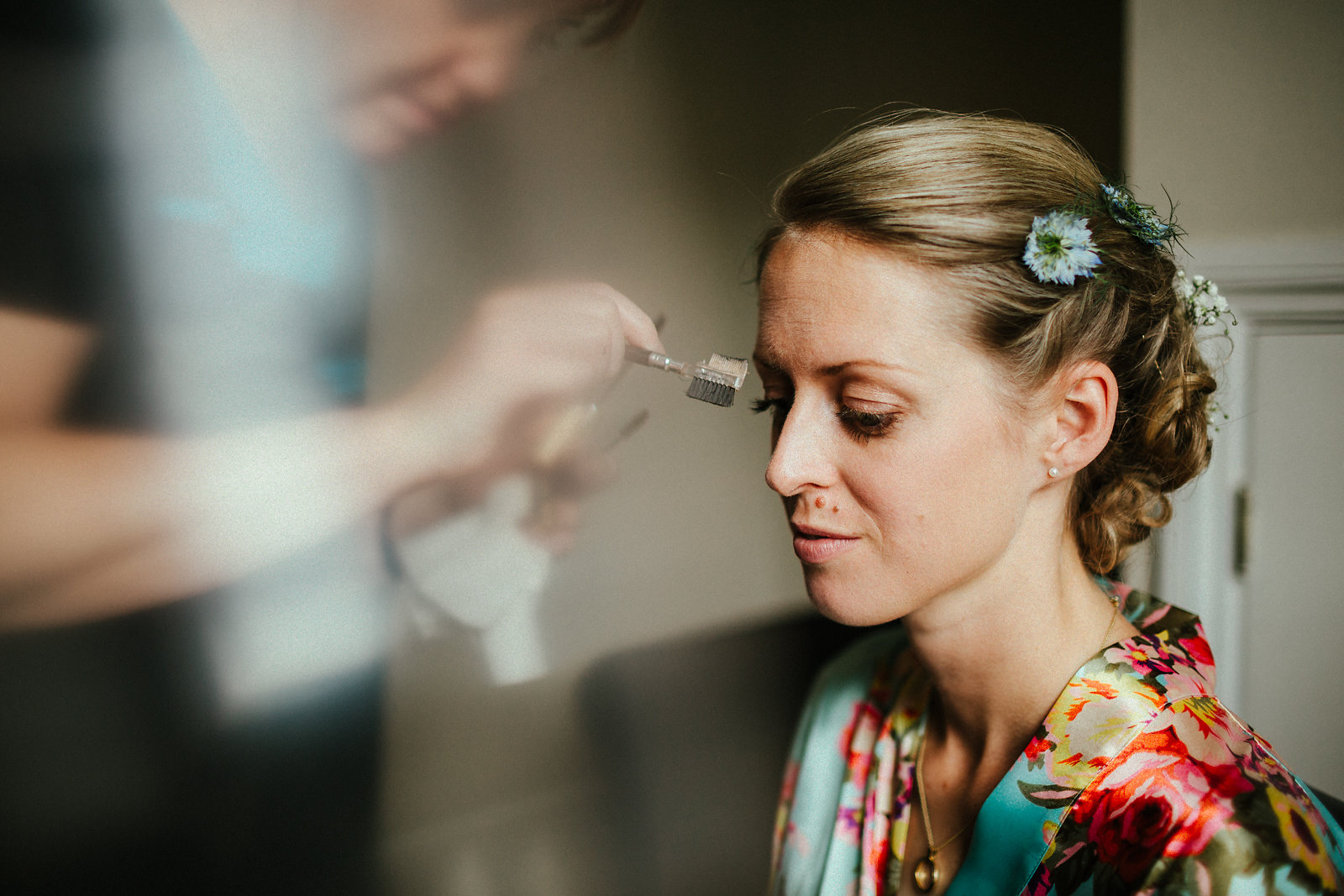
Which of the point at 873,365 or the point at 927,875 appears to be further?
the point at 927,875

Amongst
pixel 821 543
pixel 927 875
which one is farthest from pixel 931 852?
pixel 821 543

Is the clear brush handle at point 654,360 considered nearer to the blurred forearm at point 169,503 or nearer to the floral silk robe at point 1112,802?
the blurred forearm at point 169,503

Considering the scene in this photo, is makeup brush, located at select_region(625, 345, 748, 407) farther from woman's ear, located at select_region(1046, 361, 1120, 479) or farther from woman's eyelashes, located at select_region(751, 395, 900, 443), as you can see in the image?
woman's ear, located at select_region(1046, 361, 1120, 479)

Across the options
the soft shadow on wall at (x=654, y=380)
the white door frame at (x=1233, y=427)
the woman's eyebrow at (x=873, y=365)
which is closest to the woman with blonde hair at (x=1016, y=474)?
the woman's eyebrow at (x=873, y=365)

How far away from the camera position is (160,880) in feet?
1.97

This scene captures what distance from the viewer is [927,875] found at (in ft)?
2.47

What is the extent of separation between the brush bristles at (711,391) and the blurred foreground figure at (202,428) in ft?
0.81

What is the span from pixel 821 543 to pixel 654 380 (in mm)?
343

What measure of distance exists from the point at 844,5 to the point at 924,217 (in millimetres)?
504

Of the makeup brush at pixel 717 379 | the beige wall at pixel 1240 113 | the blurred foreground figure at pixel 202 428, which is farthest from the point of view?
the beige wall at pixel 1240 113

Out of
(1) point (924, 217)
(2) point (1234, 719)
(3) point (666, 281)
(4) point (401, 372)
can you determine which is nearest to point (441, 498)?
(4) point (401, 372)

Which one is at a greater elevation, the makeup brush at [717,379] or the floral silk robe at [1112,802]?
the makeup brush at [717,379]

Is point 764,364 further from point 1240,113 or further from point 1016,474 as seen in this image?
point 1240,113

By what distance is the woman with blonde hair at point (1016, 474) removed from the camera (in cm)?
61
